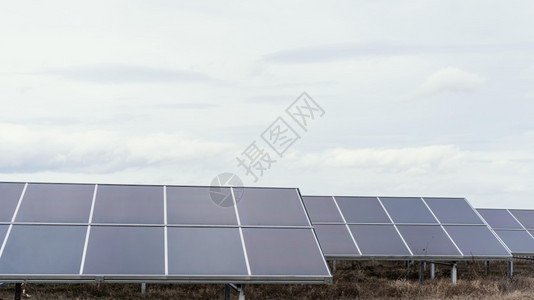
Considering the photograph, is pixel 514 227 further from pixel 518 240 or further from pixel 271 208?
pixel 271 208

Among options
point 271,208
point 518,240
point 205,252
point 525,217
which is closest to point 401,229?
point 271,208

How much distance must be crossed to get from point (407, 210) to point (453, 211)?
1757 mm

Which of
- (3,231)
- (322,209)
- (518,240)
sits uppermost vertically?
(322,209)

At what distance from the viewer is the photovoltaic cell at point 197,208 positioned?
15.4 m

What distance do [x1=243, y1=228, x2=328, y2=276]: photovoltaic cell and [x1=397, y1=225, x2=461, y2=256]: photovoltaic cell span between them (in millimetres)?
6296

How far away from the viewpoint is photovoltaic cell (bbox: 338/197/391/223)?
73.3 feet

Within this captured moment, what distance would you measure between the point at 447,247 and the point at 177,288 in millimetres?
8550

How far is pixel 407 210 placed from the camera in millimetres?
23312

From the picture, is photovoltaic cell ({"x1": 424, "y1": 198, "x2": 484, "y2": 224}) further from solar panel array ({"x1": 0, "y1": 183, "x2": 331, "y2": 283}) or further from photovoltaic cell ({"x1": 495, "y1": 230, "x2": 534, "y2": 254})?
solar panel array ({"x1": 0, "y1": 183, "x2": 331, "y2": 283})

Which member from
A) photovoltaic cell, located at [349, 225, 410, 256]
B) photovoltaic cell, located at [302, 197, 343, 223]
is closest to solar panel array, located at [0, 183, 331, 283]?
photovoltaic cell, located at [349, 225, 410, 256]

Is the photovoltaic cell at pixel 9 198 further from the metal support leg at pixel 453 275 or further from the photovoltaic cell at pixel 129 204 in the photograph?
the metal support leg at pixel 453 275

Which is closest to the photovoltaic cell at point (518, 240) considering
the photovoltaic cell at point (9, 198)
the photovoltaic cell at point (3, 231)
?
the photovoltaic cell at point (9, 198)

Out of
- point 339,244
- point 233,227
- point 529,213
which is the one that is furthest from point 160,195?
point 529,213

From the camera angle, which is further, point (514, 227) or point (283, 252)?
point (514, 227)
